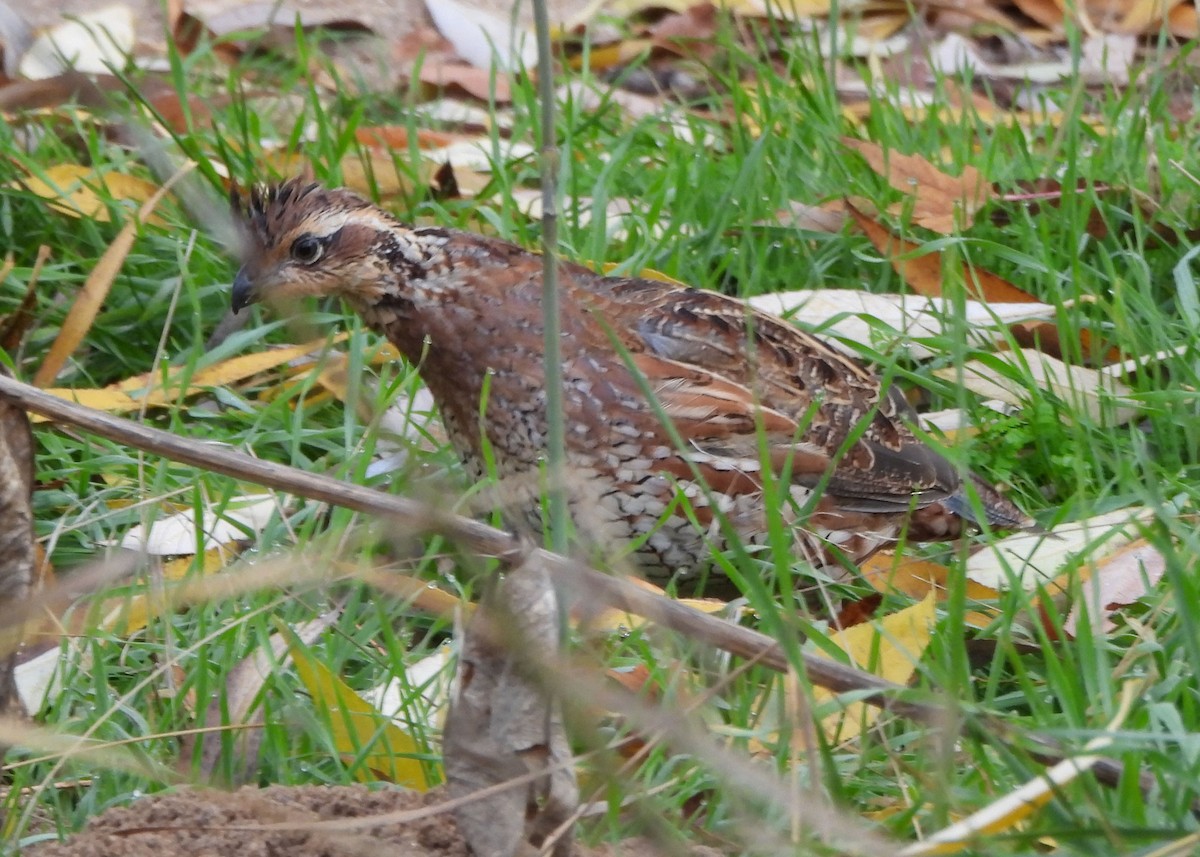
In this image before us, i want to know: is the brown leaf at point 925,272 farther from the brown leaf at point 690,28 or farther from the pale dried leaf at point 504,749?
the pale dried leaf at point 504,749

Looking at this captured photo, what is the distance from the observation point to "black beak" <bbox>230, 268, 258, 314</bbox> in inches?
146

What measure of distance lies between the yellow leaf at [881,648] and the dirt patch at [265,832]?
1.49ft

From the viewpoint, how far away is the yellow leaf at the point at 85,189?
4469 millimetres

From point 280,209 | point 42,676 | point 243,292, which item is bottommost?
point 42,676

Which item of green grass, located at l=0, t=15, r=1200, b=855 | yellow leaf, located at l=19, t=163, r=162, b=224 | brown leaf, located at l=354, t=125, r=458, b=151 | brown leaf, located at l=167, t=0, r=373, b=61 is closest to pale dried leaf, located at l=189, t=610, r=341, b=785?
green grass, located at l=0, t=15, r=1200, b=855

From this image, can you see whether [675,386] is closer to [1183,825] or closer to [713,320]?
[713,320]

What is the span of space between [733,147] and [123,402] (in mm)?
1970

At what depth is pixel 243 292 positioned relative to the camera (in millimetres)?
3707

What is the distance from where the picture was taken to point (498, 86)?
5.78 meters

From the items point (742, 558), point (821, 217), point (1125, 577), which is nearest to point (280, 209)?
point (821, 217)

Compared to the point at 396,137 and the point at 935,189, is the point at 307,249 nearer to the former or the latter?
the point at 396,137

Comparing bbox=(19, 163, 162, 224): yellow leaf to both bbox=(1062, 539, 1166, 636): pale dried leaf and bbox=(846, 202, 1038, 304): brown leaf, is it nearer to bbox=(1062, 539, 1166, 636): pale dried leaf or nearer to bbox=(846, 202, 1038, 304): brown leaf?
bbox=(846, 202, 1038, 304): brown leaf

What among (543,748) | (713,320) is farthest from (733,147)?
(543,748)

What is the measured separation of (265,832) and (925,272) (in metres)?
2.71
